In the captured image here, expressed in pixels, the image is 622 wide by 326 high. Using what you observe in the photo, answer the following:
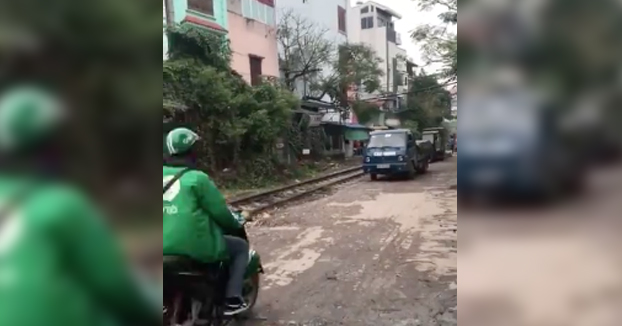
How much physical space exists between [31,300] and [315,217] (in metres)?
6.31

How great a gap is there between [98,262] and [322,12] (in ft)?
27.5

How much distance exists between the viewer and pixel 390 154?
39.2ft

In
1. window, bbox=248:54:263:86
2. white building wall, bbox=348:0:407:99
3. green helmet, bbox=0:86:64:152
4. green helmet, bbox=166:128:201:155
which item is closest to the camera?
green helmet, bbox=0:86:64:152

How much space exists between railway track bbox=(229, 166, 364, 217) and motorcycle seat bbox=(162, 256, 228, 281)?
318 cm

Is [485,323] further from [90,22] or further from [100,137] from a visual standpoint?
[90,22]

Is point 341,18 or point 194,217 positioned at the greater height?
point 341,18

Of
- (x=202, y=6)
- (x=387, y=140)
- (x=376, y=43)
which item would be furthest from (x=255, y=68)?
(x=387, y=140)

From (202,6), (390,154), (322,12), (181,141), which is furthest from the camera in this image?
(390,154)

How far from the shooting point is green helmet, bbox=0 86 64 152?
0.64 metres

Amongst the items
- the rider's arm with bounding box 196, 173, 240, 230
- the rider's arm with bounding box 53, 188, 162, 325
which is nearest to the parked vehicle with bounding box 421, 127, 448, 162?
the rider's arm with bounding box 196, 173, 240, 230

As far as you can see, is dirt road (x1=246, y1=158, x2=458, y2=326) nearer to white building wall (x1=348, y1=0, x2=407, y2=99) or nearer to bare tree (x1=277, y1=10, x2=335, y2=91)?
white building wall (x1=348, y1=0, x2=407, y2=99)

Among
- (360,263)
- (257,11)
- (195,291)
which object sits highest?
(257,11)

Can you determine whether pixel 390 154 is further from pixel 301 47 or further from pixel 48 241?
pixel 48 241

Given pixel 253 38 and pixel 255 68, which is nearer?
pixel 255 68
